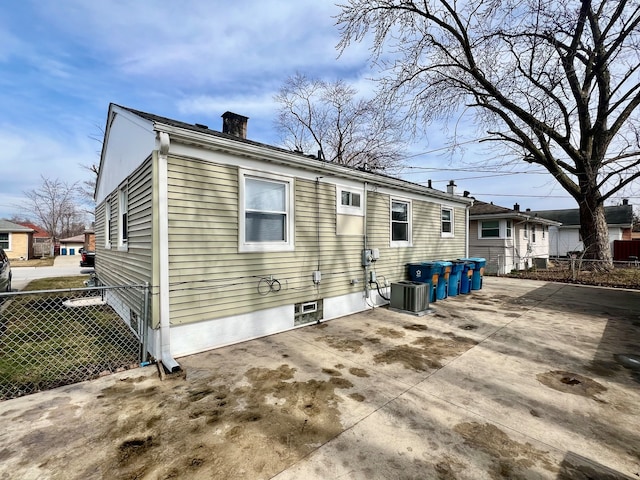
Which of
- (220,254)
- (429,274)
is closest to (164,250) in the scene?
(220,254)

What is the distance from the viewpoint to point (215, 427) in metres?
2.62

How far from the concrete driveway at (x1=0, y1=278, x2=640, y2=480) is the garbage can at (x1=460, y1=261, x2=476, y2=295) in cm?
435

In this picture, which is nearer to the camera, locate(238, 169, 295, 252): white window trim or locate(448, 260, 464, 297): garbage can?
locate(238, 169, 295, 252): white window trim

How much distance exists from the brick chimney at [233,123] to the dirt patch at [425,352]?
19.4ft

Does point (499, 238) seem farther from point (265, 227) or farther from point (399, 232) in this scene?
point (265, 227)

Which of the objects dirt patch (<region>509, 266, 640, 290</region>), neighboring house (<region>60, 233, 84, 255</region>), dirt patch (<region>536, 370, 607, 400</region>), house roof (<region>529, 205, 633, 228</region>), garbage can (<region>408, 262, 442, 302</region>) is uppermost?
house roof (<region>529, 205, 633, 228</region>)

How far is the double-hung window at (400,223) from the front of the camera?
801 cm

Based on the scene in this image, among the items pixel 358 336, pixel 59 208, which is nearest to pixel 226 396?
pixel 358 336

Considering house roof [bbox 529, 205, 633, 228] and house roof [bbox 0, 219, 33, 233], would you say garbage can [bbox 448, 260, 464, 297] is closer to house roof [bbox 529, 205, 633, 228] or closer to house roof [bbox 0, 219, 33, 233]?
house roof [bbox 529, 205, 633, 228]

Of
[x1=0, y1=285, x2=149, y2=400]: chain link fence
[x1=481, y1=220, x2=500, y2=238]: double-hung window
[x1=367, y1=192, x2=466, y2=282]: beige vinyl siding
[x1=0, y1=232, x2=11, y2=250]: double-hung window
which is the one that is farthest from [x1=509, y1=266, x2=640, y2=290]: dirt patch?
[x1=0, y1=232, x2=11, y2=250]: double-hung window

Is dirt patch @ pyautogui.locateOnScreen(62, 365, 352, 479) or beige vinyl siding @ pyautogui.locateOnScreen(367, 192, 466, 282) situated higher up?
beige vinyl siding @ pyautogui.locateOnScreen(367, 192, 466, 282)

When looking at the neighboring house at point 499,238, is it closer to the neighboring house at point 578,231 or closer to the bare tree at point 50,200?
the neighboring house at point 578,231

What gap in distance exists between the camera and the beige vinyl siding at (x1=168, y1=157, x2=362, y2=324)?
167 inches

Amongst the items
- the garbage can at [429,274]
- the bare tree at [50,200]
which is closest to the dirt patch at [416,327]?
the garbage can at [429,274]
